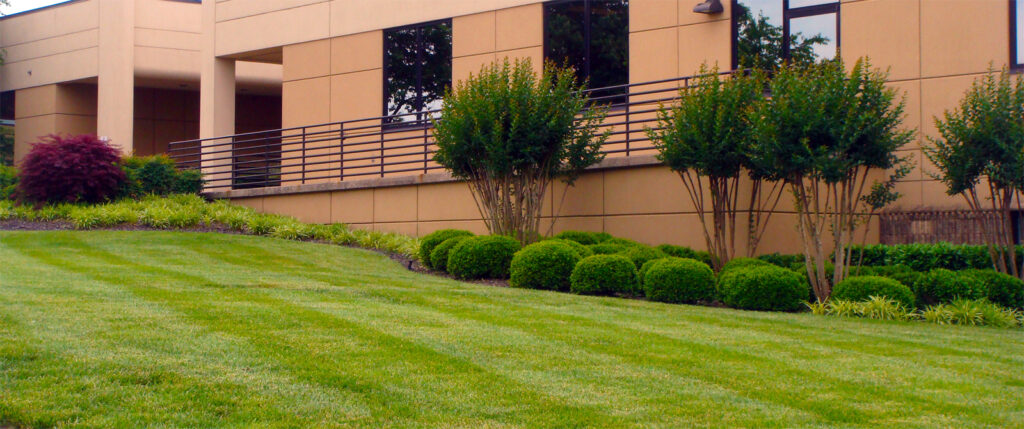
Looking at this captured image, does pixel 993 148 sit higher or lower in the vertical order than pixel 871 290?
higher

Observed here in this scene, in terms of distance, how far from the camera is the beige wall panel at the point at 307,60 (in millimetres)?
23375

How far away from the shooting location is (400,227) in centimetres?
1941

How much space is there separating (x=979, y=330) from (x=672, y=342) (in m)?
4.30

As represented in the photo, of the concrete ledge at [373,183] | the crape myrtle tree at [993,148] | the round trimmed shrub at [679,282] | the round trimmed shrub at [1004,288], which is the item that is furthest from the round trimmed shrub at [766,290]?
the concrete ledge at [373,183]

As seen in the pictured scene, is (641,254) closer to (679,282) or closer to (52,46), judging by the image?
(679,282)

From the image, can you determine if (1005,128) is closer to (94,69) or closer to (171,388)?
(171,388)

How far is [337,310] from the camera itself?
9.69m

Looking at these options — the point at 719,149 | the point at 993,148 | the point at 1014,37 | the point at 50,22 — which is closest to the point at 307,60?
the point at 50,22

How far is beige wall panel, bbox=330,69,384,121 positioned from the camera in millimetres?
22312

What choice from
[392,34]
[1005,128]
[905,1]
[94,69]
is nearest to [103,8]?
[94,69]

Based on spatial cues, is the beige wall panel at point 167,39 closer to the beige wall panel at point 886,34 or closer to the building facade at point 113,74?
the building facade at point 113,74

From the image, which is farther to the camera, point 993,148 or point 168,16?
point 168,16

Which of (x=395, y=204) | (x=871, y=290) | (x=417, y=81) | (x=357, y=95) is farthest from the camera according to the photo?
(x=357, y=95)

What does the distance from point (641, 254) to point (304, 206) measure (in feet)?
32.0
